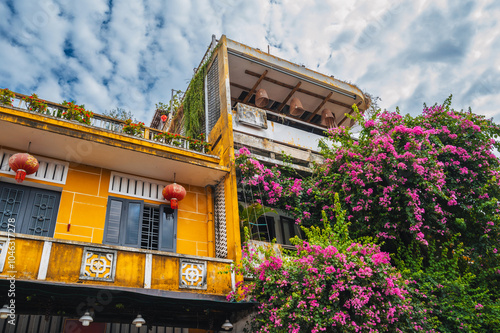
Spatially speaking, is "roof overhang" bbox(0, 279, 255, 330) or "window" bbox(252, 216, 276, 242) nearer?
"roof overhang" bbox(0, 279, 255, 330)

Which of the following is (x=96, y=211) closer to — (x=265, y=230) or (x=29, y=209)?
(x=29, y=209)

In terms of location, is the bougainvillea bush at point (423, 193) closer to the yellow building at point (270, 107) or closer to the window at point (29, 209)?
the yellow building at point (270, 107)

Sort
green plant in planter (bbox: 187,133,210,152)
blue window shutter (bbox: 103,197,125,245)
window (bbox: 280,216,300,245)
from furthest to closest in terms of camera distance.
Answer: window (bbox: 280,216,300,245) → green plant in planter (bbox: 187,133,210,152) → blue window shutter (bbox: 103,197,125,245)

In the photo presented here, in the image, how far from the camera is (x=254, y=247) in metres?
10.2

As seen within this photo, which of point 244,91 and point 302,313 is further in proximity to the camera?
point 244,91

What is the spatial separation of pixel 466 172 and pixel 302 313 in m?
6.91

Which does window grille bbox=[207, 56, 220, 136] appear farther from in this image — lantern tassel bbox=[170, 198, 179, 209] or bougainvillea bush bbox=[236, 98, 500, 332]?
lantern tassel bbox=[170, 198, 179, 209]

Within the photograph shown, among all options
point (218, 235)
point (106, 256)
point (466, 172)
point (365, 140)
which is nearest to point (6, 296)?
point (106, 256)

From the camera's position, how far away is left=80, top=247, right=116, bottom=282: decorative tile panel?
7.86m

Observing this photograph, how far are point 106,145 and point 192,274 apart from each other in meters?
3.90

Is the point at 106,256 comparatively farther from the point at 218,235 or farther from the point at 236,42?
the point at 236,42

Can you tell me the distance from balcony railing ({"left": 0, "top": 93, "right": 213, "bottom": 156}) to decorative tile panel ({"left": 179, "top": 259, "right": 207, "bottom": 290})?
137 inches

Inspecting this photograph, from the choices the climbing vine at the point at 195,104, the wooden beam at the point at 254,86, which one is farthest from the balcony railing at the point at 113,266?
the wooden beam at the point at 254,86

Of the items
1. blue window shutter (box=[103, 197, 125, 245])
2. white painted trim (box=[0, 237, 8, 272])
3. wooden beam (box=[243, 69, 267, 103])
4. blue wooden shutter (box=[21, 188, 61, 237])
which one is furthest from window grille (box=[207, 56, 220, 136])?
white painted trim (box=[0, 237, 8, 272])
